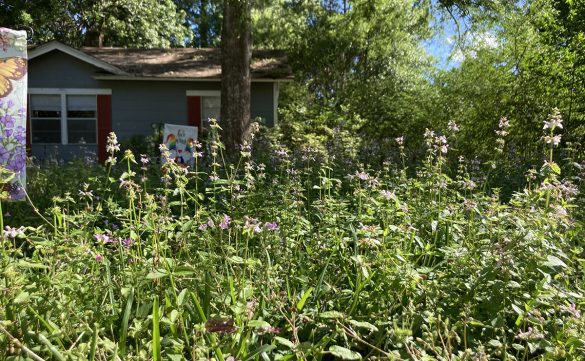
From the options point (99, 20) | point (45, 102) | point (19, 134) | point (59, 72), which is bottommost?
point (19, 134)

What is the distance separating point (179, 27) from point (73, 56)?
1036 centimetres

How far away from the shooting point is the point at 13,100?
362cm

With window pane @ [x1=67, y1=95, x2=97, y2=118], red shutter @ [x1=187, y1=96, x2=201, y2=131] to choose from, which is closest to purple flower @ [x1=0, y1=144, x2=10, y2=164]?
red shutter @ [x1=187, y1=96, x2=201, y2=131]

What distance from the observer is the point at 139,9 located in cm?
2205

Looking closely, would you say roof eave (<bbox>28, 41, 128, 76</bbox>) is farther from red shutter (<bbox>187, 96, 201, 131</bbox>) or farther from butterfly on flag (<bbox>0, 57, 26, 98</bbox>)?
butterfly on flag (<bbox>0, 57, 26, 98</bbox>)

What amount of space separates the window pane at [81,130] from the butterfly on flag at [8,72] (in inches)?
491

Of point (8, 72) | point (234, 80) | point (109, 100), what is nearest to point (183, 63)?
point (109, 100)

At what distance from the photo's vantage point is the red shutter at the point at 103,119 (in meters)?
15.4

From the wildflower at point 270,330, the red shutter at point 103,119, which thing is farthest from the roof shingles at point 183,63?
the wildflower at point 270,330

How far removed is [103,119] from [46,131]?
174cm

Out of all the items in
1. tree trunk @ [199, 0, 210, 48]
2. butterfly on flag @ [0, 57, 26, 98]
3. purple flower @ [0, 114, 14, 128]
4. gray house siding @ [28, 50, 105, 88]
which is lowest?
purple flower @ [0, 114, 14, 128]

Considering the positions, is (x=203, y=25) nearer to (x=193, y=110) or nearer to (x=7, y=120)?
(x=193, y=110)

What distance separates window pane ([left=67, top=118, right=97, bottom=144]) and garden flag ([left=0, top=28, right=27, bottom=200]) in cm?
1247

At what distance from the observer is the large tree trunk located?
10.1 m
